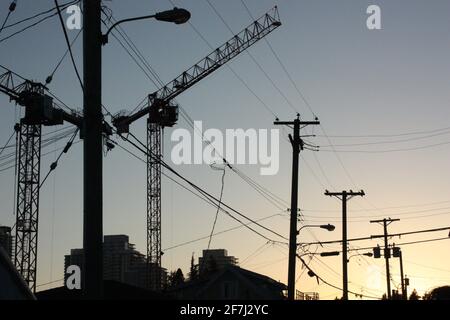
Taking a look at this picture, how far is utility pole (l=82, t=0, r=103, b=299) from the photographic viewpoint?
584 inches

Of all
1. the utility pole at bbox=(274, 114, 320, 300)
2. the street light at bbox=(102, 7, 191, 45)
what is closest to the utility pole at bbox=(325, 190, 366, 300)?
the utility pole at bbox=(274, 114, 320, 300)

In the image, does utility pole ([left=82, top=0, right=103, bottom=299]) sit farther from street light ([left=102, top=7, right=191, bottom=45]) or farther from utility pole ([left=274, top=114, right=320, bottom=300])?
utility pole ([left=274, top=114, right=320, bottom=300])

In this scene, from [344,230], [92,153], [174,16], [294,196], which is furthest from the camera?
[344,230]

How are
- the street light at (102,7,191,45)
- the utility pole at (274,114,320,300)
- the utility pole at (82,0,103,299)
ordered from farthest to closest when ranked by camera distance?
the utility pole at (274,114,320,300) → the street light at (102,7,191,45) → the utility pole at (82,0,103,299)

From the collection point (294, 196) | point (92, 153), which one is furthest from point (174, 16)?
point (294, 196)

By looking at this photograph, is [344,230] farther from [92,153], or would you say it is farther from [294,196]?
[92,153]

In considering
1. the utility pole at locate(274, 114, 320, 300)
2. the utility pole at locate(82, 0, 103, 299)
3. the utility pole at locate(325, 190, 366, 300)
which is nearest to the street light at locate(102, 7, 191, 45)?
the utility pole at locate(82, 0, 103, 299)

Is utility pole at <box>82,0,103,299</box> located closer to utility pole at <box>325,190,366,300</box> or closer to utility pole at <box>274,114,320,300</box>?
utility pole at <box>274,114,320,300</box>

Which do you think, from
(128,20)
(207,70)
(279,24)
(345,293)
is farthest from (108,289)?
(279,24)

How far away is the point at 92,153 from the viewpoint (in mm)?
15180

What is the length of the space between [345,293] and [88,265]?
43718 mm

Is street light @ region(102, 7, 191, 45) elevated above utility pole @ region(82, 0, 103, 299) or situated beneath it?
elevated above

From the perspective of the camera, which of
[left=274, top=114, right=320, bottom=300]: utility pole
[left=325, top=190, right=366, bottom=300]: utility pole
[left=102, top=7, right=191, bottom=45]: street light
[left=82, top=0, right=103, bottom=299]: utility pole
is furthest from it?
[left=325, top=190, right=366, bottom=300]: utility pole

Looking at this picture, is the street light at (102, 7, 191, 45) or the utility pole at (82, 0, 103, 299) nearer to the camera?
the utility pole at (82, 0, 103, 299)
